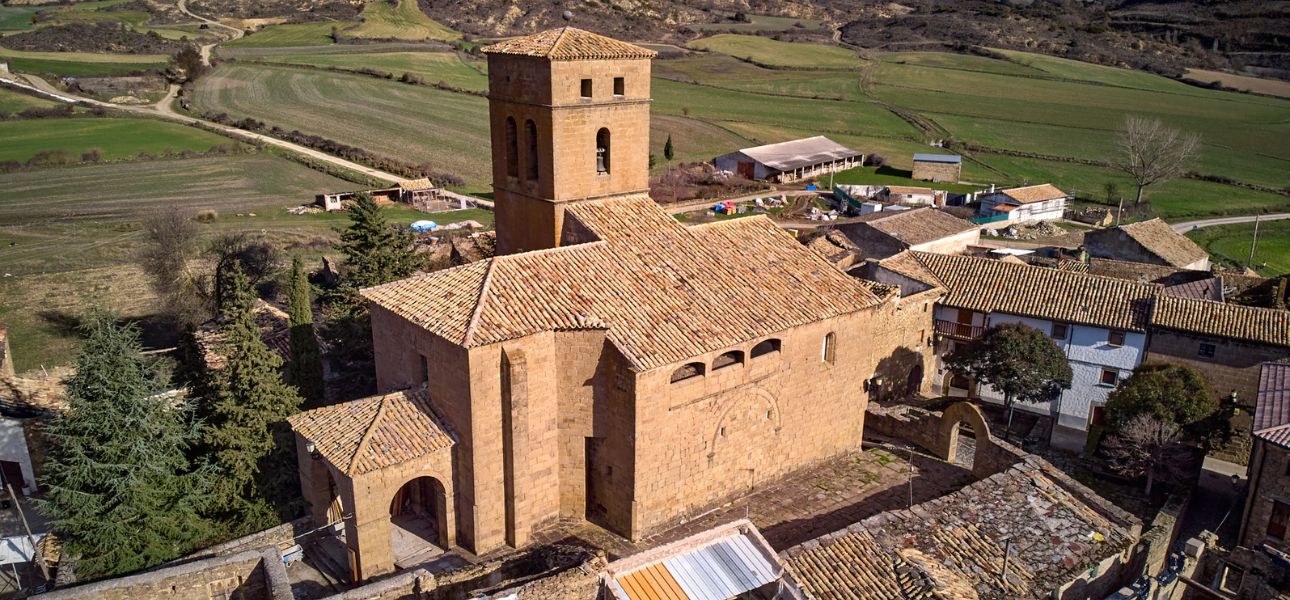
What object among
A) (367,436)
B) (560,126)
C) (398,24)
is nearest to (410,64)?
(398,24)

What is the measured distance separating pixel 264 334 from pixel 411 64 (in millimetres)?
77864

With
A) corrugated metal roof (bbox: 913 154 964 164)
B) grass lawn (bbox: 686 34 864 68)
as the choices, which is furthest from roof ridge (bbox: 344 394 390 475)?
grass lawn (bbox: 686 34 864 68)

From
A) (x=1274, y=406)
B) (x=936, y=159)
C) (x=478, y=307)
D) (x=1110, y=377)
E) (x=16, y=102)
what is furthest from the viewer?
(x=16, y=102)

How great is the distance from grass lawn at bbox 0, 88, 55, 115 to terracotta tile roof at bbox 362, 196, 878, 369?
69402 mm

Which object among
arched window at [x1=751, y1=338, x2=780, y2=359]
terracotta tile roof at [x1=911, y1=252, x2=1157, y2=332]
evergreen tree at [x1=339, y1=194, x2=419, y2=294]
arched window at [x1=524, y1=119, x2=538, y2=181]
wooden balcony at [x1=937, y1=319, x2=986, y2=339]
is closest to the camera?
arched window at [x1=751, y1=338, x2=780, y2=359]

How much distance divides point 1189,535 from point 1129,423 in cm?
295

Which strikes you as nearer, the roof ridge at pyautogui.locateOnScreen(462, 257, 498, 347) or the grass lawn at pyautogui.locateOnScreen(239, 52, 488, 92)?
the roof ridge at pyautogui.locateOnScreen(462, 257, 498, 347)

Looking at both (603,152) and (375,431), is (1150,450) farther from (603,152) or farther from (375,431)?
(375,431)

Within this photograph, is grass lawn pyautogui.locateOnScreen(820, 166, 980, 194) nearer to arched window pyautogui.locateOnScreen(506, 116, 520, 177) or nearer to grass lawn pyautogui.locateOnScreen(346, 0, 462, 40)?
arched window pyautogui.locateOnScreen(506, 116, 520, 177)

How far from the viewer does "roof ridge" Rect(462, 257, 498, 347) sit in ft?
54.5

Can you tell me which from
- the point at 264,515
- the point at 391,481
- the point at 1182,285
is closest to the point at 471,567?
the point at 391,481

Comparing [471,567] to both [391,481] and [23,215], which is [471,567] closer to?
[391,481]

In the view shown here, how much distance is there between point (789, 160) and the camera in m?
70.6

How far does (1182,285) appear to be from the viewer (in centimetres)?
3125
